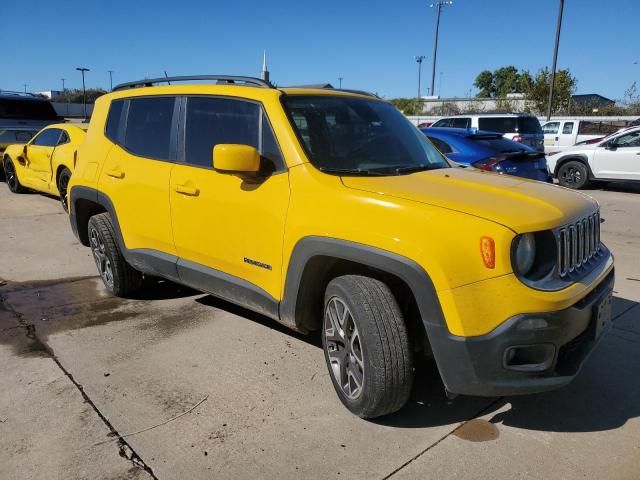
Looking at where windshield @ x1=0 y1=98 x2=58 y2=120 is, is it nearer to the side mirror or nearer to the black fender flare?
the side mirror

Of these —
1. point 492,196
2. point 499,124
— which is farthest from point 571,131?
point 492,196

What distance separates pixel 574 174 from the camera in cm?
1346

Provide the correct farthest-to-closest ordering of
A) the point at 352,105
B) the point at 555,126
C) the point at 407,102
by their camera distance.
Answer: the point at 407,102
the point at 555,126
the point at 352,105

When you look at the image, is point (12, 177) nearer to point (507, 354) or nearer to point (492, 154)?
point (492, 154)

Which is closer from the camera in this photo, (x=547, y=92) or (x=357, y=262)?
(x=357, y=262)

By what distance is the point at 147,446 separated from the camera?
281 centimetres

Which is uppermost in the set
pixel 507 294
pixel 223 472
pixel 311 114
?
pixel 311 114

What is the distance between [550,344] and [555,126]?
21.2 m

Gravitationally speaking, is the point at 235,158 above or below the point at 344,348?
above

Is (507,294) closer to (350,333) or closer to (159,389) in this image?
(350,333)

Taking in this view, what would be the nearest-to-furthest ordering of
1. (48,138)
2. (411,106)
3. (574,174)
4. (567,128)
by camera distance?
(48,138) < (574,174) < (567,128) < (411,106)

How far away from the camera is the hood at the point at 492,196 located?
8.63 ft

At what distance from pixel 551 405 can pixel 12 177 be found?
37.3ft

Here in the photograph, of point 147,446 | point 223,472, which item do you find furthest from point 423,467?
point 147,446
